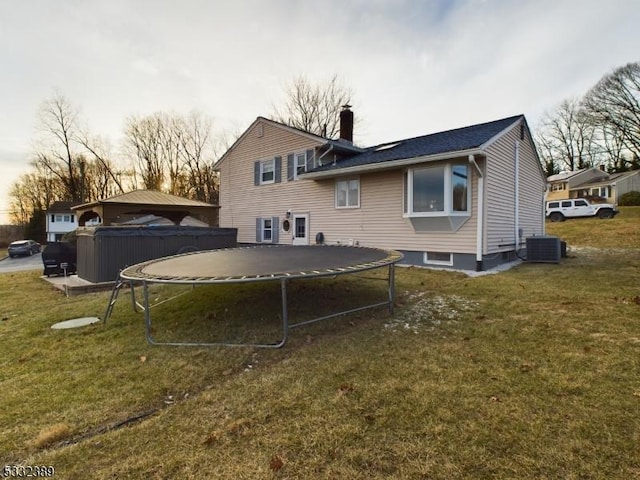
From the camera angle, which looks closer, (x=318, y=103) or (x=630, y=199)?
(x=630, y=199)

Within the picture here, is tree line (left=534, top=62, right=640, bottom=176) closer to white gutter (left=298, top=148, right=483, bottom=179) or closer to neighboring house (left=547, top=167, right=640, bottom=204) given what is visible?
neighboring house (left=547, top=167, right=640, bottom=204)

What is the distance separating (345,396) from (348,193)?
9.66 metres

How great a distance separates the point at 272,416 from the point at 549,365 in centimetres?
257

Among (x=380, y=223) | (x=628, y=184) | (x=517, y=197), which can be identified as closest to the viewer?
(x=517, y=197)

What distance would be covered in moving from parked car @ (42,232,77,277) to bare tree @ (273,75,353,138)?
70.4ft

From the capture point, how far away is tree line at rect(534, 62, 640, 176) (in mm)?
29969

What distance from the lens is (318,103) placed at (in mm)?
28531

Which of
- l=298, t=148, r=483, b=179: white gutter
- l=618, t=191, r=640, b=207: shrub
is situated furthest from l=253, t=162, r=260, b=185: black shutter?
l=618, t=191, r=640, b=207: shrub

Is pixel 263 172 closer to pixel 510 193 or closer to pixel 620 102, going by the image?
pixel 510 193

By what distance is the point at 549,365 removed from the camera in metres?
2.99

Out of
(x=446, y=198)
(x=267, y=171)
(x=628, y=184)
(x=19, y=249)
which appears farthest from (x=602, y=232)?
(x=19, y=249)

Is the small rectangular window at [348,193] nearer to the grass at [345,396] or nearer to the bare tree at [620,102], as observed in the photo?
the grass at [345,396]

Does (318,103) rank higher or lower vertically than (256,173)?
higher

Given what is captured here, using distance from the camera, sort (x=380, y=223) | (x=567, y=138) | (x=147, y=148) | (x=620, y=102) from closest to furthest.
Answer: (x=380, y=223), (x=620, y=102), (x=147, y=148), (x=567, y=138)
